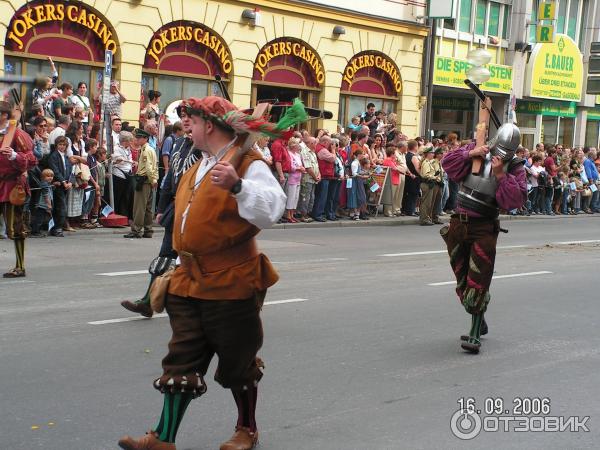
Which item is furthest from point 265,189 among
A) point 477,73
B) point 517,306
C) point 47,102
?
point 47,102

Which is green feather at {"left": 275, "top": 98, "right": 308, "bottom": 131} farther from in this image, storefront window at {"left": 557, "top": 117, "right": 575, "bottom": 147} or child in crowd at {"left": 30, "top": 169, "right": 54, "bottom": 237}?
storefront window at {"left": 557, "top": 117, "right": 575, "bottom": 147}

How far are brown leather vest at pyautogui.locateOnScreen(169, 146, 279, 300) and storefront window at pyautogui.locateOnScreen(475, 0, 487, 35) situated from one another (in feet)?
105

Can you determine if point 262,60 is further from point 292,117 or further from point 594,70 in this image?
point 292,117

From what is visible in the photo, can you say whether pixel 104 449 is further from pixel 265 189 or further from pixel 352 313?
pixel 352 313

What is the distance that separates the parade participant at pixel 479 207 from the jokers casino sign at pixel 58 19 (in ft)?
48.6

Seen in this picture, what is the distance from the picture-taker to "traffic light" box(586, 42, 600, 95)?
40.3 m

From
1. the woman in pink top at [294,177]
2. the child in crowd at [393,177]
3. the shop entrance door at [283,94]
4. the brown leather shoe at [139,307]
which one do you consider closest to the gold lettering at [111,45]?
the shop entrance door at [283,94]

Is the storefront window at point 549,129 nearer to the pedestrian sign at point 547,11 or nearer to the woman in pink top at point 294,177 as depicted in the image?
the pedestrian sign at point 547,11

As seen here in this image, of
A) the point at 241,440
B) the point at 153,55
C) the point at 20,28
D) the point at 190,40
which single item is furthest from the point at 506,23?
the point at 241,440

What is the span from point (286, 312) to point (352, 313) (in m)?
0.62

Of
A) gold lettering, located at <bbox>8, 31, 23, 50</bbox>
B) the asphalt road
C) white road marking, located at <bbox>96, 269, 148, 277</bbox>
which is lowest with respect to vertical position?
white road marking, located at <bbox>96, 269, 148, 277</bbox>

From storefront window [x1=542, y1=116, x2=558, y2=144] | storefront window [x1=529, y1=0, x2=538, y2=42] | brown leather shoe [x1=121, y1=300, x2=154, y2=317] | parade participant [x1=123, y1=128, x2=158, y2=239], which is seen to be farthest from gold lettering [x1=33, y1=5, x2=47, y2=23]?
storefront window [x1=542, y1=116, x2=558, y2=144]

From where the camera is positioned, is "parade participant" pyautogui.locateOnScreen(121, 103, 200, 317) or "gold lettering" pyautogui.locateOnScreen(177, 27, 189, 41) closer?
"parade participant" pyautogui.locateOnScreen(121, 103, 200, 317)

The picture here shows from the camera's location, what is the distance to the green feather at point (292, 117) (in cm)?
496
